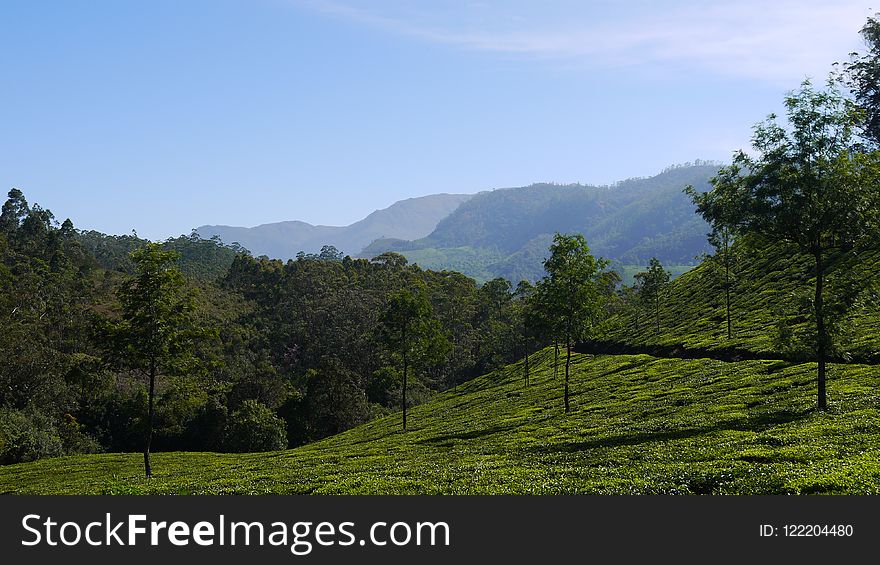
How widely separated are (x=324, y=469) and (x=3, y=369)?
7197 cm

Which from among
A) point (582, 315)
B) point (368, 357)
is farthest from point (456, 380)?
point (582, 315)

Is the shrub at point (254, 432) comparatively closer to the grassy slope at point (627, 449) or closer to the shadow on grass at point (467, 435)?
the grassy slope at point (627, 449)

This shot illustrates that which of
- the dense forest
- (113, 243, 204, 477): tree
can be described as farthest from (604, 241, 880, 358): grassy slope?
(113, 243, 204, 477): tree

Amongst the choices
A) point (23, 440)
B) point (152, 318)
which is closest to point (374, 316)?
point (23, 440)

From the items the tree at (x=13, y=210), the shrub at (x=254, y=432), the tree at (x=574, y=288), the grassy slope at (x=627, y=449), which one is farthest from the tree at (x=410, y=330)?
the tree at (x=13, y=210)

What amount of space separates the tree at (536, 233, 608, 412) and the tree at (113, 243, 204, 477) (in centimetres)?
2424

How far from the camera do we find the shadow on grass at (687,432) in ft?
93.8

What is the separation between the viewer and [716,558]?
1301 centimetres

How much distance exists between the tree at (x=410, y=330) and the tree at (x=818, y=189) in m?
28.8

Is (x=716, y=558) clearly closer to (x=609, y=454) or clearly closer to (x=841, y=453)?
(x=841, y=453)

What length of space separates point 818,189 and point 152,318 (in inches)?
1395

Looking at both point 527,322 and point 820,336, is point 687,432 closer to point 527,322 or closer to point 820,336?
point 820,336

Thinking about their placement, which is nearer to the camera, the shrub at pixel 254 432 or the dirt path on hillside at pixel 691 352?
the dirt path on hillside at pixel 691 352

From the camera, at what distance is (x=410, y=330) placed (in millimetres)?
53625
